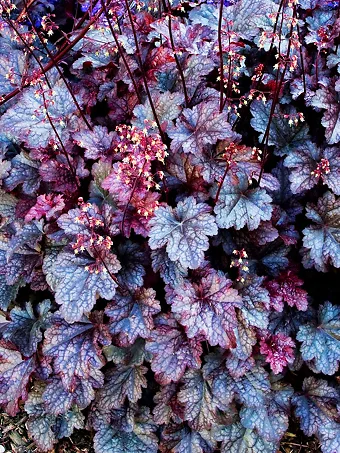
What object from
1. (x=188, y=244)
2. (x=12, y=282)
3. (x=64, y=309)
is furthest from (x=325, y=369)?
(x=12, y=282)

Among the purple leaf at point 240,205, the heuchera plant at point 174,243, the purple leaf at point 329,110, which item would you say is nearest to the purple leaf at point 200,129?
the heuchera plant at point 174,243

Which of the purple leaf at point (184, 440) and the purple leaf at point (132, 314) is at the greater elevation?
the purple leaf at point (132, 314)

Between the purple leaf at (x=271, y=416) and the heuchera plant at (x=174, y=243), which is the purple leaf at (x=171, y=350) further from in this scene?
the purple leaf at (x=271, y=416)

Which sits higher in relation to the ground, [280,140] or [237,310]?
[280,140]

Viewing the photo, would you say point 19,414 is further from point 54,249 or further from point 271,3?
point 271,3

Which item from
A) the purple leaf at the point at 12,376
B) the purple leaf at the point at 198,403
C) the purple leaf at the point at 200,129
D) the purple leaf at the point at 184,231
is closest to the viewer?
the purple leaf at the point at 184,231

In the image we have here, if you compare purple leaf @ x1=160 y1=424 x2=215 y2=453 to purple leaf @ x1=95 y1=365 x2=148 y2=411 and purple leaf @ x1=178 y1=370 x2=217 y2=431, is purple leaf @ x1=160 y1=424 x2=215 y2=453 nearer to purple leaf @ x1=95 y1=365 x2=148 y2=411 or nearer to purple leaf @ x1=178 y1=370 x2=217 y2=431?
purple leaf @ x1=178 y1=370 x2=217 y2=431

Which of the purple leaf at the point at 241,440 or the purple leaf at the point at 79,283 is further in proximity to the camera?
the purple leaf at the point at 241,440

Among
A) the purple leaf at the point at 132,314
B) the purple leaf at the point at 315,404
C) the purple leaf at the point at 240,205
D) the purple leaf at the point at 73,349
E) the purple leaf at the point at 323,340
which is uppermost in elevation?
the purple leaf at the point at 240,205

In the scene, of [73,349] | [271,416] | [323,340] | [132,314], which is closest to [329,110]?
[323,340]

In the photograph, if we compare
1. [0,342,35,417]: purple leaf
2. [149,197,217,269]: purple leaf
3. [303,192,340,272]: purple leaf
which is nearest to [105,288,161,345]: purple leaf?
[149,197,217,269]: purple leaf
